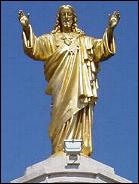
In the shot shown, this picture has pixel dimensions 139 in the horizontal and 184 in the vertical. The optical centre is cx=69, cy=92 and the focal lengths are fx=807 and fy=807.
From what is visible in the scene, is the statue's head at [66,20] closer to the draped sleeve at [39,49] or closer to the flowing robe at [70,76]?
the flowing robe at [70,76]

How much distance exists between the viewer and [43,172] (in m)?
16.3

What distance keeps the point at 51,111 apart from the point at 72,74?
98 centimetres

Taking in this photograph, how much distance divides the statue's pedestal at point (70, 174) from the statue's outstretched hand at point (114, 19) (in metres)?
3.67

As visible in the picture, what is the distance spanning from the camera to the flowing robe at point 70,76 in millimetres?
18062

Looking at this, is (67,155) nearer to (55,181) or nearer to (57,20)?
(55,181)

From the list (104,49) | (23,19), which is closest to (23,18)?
(23,19)

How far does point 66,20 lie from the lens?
19.8 metres

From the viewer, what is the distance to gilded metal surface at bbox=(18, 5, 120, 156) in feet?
59.3

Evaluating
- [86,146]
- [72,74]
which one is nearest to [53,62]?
[72,74]

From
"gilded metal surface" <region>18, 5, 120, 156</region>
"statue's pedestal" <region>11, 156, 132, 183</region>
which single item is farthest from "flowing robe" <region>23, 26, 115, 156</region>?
"statue's pedestal" <region>11, 156, 132, 183</region>

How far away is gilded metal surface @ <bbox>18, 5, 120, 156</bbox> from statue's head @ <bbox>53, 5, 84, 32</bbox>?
25 mm

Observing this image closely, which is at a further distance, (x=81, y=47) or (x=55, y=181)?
(x=81, y=47)

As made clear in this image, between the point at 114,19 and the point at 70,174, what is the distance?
4.26 metres

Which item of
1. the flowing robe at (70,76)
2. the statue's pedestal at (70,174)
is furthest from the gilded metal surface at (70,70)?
the statue's pedestal at (70,174)
